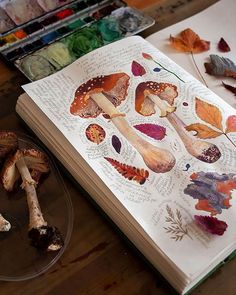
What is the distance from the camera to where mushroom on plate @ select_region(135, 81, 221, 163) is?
55 cm

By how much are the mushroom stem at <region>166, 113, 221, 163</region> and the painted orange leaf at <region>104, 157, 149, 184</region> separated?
0.07m

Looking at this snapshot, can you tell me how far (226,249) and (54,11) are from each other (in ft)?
1.59

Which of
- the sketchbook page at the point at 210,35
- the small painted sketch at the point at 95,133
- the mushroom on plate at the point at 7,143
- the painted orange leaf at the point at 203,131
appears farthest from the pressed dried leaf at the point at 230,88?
the mushroom on plate at the point at 7,143

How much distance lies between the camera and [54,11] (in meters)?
0.73

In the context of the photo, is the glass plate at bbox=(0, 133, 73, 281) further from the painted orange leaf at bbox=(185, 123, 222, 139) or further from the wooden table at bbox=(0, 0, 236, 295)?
the painted orange leaf at bbox=(185, 123, 222, 139)

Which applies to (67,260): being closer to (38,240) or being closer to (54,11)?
(38,240)

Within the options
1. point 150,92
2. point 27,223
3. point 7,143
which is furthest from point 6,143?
point 150,92

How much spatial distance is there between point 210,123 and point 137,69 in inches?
5.4

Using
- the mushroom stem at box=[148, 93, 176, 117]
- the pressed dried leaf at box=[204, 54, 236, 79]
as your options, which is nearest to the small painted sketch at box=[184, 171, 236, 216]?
the mushroom stem at box=[148, 93, 176, 117]

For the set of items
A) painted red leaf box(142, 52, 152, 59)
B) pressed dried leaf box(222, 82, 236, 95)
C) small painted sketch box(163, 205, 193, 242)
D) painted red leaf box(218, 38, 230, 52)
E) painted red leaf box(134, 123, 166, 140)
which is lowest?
pressed dried leaf box(222, 82, 236, 95)

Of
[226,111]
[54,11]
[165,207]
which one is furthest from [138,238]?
[54,11]

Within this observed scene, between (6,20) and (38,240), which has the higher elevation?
(6,20)

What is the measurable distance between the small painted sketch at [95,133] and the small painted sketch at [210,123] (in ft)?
0.37

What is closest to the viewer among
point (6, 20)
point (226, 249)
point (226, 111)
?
point (226, 249)
